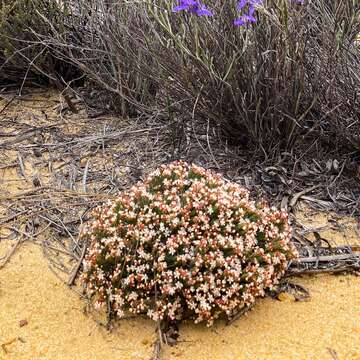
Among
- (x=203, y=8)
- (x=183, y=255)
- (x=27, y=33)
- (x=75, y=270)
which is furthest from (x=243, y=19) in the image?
(x=27, y=33)

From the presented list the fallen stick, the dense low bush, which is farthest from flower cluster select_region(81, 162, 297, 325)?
the dense low bush

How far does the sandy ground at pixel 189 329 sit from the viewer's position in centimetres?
243

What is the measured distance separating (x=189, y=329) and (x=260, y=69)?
153cm

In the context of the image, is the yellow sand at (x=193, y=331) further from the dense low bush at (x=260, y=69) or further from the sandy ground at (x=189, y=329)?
the dense low bush at (x=260, y=69)

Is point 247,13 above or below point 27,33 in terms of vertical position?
above

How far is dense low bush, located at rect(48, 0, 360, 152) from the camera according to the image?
3.21m

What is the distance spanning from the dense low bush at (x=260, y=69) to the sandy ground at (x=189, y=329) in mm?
1066

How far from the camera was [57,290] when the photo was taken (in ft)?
9.15

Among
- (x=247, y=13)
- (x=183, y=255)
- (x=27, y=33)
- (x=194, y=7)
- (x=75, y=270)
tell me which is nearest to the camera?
(x=183, y=255)

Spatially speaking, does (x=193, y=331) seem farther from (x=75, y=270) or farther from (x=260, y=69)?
(x=260, y=69)

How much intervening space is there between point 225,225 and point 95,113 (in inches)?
89.8

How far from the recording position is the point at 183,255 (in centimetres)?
249

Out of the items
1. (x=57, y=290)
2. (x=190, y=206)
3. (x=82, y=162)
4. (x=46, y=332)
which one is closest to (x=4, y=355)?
(x=46, y=332)

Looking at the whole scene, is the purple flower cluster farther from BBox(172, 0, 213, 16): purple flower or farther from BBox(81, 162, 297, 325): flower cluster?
BBox(81, 162, 297, 325): flower cluster
